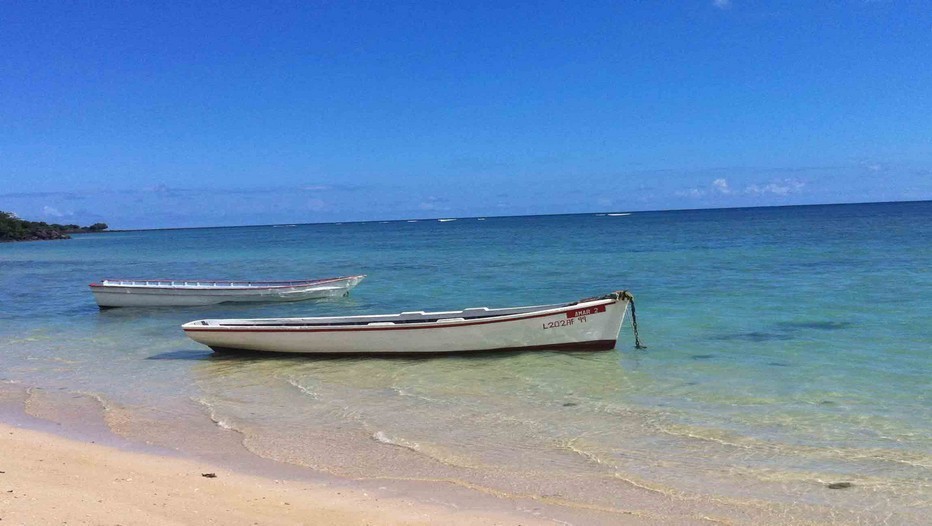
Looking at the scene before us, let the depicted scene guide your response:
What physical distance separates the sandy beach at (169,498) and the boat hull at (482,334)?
6.32 metres

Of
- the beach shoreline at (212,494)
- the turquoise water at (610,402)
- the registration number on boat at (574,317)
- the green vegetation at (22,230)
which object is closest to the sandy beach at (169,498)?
the beach shoreline at (212,494)

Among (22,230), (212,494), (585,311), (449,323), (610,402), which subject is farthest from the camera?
(22,230)

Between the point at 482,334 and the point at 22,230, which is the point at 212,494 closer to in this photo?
the point at 482,334

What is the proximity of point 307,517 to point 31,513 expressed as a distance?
6.94 feet

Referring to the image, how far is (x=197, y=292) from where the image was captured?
961 inches

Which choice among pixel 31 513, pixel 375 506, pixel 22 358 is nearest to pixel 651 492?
pixel 375 506

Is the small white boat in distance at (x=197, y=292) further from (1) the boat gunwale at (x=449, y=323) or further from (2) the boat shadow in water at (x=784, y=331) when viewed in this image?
(2) the boat shadow in water at (x=784, y=331)

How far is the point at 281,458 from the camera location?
27.0 ft

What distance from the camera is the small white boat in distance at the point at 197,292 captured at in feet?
79.3

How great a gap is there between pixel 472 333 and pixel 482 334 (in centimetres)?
20

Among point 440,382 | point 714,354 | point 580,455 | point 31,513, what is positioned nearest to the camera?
point 31,513

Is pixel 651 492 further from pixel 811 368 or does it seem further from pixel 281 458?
pixel 811 368

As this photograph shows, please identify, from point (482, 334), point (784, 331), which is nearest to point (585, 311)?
point (482, 334)

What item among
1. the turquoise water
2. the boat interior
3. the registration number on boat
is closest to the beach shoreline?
the turquoise water
